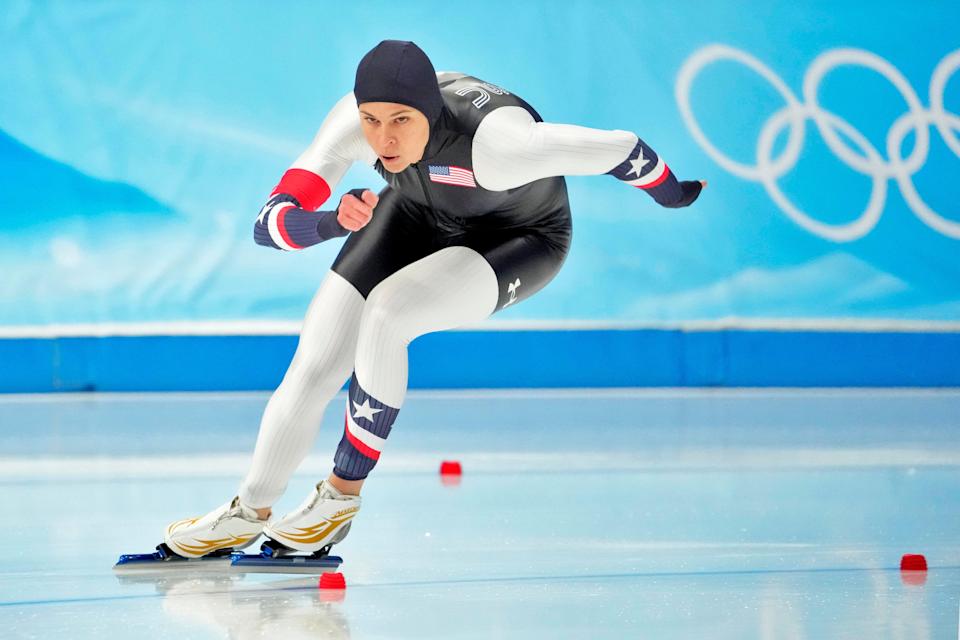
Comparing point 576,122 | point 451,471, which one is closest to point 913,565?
point 451,471

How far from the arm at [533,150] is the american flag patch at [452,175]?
3 cm

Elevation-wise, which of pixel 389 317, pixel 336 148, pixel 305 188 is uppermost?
pixel 336 148

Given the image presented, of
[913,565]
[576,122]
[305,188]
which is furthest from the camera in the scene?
[576,122]

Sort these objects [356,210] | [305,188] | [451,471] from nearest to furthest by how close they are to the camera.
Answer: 1. [356,210]
2. [305,188]
3. [451,471]

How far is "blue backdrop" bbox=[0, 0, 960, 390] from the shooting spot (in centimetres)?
748

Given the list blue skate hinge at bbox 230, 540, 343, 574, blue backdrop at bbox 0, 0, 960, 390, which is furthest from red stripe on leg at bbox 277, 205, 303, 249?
blue backdrop at bbox 0, 0, 960, 390

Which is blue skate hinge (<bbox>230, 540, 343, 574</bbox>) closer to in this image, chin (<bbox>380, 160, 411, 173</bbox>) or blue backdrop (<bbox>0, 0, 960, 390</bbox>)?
chin (<bbox>380, 160, 411, 173</bbox>)

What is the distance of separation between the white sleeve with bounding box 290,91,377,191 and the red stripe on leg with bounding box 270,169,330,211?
0.01 meters

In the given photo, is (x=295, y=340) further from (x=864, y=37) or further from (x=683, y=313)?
(x=864, y=37)

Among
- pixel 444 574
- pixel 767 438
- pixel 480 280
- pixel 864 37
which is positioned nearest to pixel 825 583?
pixel 444 574

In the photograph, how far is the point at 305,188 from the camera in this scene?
341 cm

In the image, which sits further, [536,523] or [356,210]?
[536,523]

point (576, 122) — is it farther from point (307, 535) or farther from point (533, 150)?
point (307, 535)

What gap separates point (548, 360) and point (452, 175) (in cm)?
465
